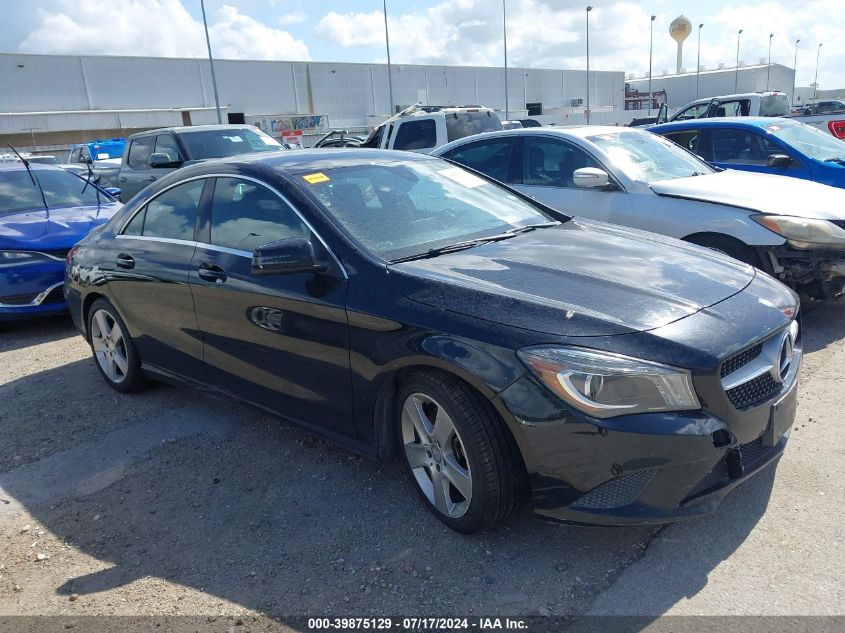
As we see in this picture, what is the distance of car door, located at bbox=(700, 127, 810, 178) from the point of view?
7.50 m

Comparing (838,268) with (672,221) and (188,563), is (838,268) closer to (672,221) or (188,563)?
(672,221)

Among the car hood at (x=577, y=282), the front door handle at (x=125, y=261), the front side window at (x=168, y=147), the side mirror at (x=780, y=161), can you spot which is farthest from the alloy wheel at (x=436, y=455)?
the front side window at (x=168, y=147)

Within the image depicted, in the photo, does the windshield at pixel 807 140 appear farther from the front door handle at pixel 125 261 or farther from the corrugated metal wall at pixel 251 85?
the corrugated metal wall at pixel 251 85

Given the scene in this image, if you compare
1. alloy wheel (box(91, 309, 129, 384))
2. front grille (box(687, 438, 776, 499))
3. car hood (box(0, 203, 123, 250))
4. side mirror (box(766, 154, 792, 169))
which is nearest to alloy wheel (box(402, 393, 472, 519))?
front grille (box(687, 438, 776, 499))

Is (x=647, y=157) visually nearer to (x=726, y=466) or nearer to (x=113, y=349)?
(x=726, y=466)

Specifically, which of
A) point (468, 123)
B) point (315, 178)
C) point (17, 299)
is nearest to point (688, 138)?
point (468, 123)

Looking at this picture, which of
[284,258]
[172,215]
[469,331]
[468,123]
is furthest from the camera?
[468,123]

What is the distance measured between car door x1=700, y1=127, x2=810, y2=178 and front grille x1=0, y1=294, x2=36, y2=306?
7.40 m

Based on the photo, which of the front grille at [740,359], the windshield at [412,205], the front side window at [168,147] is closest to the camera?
the front grille at [740,359]

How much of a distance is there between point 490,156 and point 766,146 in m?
3.24

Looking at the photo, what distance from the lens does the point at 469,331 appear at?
2693mm

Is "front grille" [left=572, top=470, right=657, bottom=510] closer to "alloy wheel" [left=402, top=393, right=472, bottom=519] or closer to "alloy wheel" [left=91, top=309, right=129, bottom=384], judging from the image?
"alloy wheel" [left=402, top=393, right=472, bottom=519]

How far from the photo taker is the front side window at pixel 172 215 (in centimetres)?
411

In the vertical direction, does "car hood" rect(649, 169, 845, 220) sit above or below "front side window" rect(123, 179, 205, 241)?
below
